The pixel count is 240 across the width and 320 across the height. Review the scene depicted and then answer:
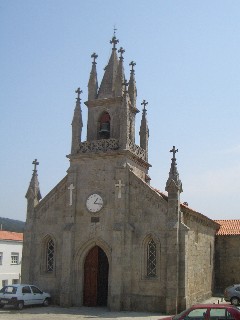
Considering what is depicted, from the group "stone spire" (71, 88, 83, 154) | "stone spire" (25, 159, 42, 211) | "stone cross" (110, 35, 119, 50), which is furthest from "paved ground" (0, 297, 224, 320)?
"stone cross" (110, 35, 119, 50)

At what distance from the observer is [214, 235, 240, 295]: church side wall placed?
111ft

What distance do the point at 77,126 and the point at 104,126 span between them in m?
1.78

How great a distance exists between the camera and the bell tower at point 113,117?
25.8m

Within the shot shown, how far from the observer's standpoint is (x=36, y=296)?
24391 mm

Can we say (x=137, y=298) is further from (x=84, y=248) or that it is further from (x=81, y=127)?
(x=81, y=127)

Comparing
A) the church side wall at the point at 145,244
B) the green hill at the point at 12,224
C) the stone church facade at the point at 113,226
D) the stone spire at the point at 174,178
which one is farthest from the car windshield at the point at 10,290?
the green hill at the point at 12,224

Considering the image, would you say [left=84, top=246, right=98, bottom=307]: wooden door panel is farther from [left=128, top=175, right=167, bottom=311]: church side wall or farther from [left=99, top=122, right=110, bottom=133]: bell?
[left=99, top=122, right=110, bottom=133]: bell

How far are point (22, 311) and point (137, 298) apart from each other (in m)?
6.41

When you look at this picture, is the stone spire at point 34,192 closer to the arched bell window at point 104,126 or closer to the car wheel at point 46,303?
the arched bell window at point 104,126

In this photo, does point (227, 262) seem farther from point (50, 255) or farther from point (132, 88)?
point (132, 88)

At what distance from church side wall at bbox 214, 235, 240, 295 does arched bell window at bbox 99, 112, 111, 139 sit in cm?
1464

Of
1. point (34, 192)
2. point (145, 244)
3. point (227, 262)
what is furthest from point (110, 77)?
point (227, 262)

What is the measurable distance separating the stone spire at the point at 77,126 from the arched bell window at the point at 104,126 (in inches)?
52.1

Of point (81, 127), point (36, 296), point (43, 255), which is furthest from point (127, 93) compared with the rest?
point (36, 296)
